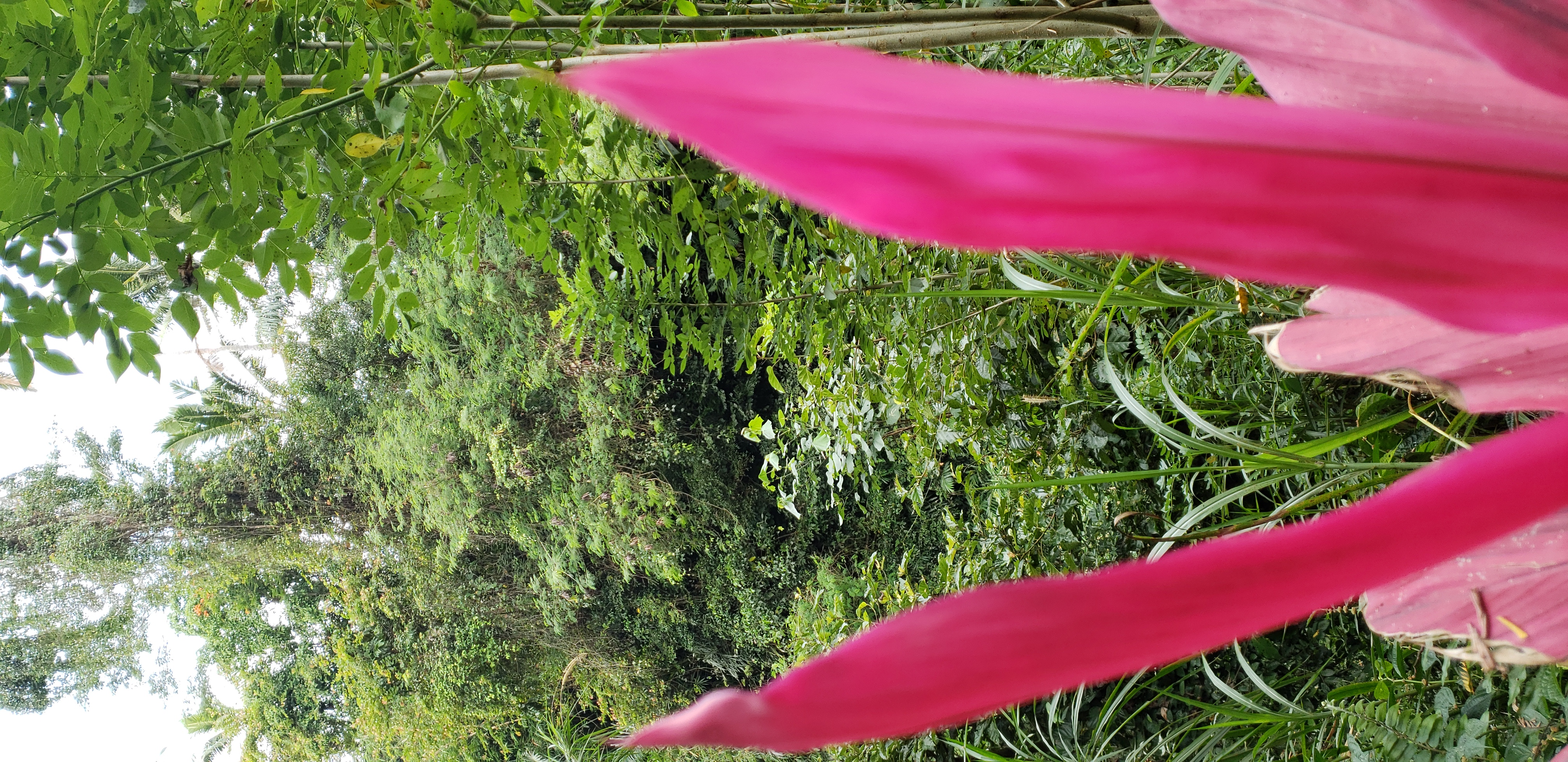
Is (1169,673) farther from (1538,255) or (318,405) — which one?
(318,405)

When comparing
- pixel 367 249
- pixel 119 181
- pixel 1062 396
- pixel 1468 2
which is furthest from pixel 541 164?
pixel 1468 2

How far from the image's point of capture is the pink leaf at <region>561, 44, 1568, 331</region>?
2.4 inches

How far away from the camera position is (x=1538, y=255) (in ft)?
0.24

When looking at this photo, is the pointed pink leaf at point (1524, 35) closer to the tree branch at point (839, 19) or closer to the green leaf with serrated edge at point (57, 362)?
the tree branch at point (839, 19)

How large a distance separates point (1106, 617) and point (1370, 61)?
0.12 metres

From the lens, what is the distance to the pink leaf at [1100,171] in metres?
0.06

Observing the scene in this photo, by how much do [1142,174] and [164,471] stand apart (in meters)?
7.20

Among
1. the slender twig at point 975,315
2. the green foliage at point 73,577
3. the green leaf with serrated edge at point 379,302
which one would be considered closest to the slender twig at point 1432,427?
the slender twig at point 975,315

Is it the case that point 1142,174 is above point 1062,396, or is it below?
above

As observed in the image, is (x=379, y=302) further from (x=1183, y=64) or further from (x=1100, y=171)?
(x=1100, y=171)

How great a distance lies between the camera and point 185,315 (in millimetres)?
679

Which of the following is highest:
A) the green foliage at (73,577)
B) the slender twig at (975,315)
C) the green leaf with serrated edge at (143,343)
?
the green leaf with serrated edge at (143,343)

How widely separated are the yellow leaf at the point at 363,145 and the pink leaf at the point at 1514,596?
78 centimetres

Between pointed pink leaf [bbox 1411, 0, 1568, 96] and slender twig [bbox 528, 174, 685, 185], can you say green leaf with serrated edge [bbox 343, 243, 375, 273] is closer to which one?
slender twig [bbox 528, 174, 685, 185]
